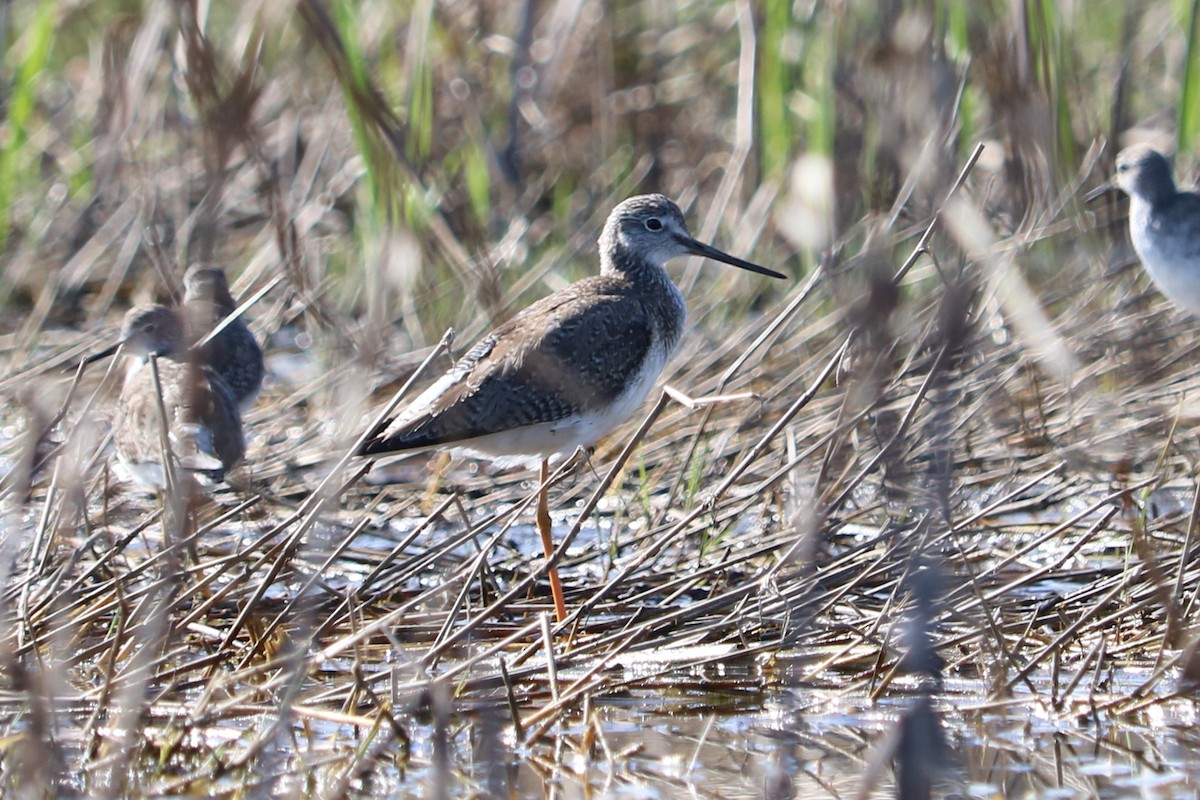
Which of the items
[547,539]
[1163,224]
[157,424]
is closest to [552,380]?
[547,539]

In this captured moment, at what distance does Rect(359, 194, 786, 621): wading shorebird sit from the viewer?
5082mm

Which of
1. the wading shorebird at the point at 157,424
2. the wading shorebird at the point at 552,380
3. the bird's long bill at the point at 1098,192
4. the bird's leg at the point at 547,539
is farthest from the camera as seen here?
the bird's long bill at the point at 1098,192

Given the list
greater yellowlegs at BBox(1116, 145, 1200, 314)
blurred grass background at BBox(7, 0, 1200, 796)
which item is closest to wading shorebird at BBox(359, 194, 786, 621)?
blurred grass background at BBox(7, 0, 1200, 796)

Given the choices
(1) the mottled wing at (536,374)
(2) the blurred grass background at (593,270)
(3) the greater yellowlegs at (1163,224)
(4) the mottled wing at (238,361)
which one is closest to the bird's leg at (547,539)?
(2) the blurred grass background at (593,270)

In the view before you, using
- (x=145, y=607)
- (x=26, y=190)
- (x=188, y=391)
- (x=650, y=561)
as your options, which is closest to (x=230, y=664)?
(x=145, y=607)

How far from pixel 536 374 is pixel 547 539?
60 cm

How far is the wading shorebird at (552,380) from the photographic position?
5082 millimetres

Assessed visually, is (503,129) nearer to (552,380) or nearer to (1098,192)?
(1098,192)

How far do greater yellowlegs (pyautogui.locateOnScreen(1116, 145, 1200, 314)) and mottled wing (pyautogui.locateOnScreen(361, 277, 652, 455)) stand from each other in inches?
91.6

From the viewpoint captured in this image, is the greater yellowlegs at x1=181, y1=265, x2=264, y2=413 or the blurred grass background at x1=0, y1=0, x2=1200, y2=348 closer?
the greater yellowlegs at x1=181, y1=265, x2=264, y2=413

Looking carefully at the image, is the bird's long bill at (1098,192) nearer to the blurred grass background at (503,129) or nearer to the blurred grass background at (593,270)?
the blurred grass background at (593,270)

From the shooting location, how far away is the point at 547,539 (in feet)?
17.6

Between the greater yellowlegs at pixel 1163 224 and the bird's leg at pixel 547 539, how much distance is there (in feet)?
9.01

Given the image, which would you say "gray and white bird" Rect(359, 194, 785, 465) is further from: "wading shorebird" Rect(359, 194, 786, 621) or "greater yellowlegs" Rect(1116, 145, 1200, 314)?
"greater yellowlegs" Rect(1116, 145, 1200, 314)
